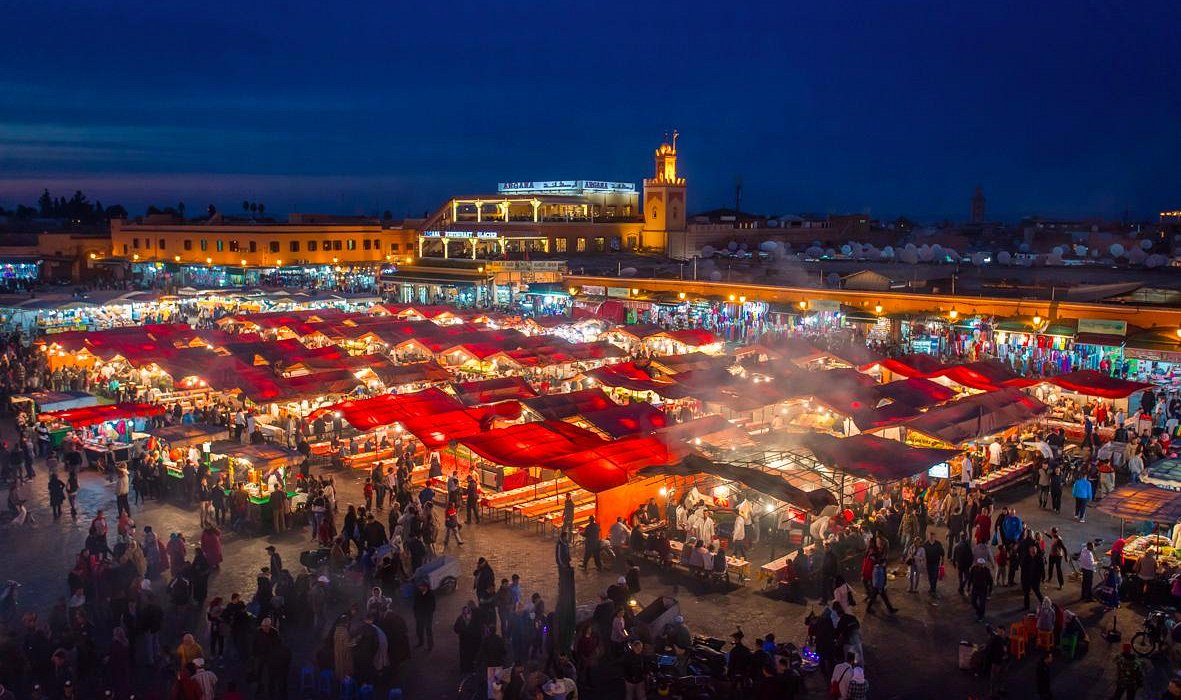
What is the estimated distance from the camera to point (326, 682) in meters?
7.42

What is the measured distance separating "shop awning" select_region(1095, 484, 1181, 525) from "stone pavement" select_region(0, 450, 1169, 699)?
3.10ft

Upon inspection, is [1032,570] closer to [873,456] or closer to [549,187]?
[873,456]

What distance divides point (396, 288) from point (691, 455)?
34.7m

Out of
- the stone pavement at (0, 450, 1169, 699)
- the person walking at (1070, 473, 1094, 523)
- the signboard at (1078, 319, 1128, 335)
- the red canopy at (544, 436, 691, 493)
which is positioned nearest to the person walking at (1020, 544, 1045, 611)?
the stone pavement at (0, 450, 1169, 699)

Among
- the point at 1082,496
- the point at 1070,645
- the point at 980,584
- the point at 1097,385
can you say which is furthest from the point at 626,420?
the point at 1097,385

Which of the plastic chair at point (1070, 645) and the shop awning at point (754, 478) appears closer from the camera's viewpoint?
the plastic chair at point (1070, 645)

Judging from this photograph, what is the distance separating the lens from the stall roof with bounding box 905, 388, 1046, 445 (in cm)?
1331

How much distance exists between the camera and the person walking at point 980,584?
892 cm

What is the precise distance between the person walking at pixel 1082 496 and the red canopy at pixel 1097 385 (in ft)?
17.0

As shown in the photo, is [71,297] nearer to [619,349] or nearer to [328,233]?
[619,349]

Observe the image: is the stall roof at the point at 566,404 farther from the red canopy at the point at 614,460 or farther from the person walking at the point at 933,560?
the person walking at the point at 933,560

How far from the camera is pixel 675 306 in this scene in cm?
3131

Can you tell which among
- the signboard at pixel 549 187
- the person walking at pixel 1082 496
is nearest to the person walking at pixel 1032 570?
the person walking at pixel 1082 496

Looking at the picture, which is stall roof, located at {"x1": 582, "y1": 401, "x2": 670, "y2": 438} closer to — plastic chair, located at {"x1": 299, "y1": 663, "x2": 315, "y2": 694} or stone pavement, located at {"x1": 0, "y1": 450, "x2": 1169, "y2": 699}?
stone pavement, located at {"x1": 0, "y1": 450, "x2": 1169, "y2": 699}
